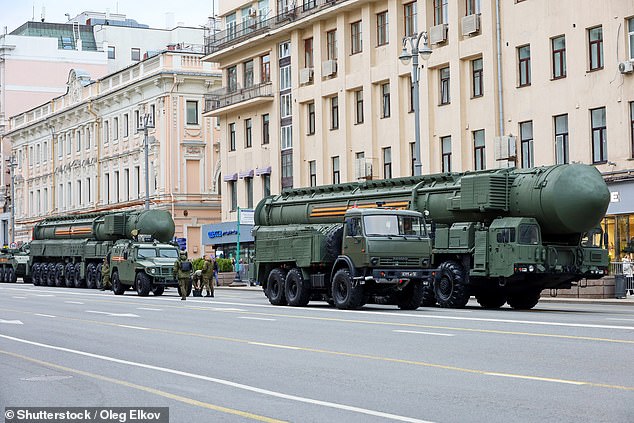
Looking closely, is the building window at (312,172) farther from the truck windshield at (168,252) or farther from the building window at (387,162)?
the truck windshield at (168,252)

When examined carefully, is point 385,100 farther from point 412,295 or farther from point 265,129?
point 412,295

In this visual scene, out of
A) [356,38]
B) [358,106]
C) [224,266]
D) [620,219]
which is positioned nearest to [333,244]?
[620,219]

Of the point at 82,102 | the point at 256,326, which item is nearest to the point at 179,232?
the point at 82,102

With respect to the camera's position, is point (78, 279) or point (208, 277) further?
point (78, 279)

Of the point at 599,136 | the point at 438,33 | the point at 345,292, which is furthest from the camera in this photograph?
the point at 438,33

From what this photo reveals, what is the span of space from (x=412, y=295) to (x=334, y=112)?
2842cm

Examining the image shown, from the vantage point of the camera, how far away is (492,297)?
107 feet

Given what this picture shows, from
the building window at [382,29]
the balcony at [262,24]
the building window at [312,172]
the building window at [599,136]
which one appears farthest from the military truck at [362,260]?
the building window at [312,172]

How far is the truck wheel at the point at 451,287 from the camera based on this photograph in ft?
101

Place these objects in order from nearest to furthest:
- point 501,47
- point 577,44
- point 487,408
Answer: point 487,408
point 577,44
point 501,47

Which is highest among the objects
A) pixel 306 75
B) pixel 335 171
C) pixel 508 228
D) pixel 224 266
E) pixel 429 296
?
pixel 306 75

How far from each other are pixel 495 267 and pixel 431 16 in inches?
858

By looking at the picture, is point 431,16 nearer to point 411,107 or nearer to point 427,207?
point 411,107

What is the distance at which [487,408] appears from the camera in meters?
11.2
